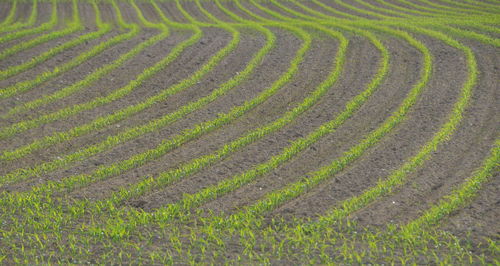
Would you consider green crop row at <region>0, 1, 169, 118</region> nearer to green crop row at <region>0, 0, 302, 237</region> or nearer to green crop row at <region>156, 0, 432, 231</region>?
green crop row at <region>0, 0, 302, 237</region>

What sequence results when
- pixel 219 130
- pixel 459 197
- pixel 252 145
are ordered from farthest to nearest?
pixel 219 130
pixel 252 145
pixel 459 197

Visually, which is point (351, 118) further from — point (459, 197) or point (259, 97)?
point (459, 197)

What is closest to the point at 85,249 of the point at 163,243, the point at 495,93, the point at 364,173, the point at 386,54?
the point at 163,243

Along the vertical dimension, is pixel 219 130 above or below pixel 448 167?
above

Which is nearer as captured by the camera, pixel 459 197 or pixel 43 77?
pixel 459 197

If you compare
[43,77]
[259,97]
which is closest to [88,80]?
[43,77]

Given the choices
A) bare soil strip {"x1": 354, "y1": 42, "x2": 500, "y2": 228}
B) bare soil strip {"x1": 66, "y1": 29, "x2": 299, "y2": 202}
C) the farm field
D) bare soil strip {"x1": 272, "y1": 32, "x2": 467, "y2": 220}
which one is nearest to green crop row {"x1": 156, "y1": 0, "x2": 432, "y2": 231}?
the farm field

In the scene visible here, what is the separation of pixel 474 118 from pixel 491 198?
3894 mm

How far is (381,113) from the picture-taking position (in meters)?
13.1

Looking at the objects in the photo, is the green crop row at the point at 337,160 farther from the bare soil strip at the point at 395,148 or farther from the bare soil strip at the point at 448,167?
the bare soil strip at the point at 448,167

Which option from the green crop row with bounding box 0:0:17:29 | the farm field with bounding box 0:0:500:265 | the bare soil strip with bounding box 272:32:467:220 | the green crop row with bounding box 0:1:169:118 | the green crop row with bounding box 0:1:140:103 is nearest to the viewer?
the farm field with bounding box 0:0:500:265

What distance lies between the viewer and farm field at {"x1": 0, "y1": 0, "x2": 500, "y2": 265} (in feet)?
27.0

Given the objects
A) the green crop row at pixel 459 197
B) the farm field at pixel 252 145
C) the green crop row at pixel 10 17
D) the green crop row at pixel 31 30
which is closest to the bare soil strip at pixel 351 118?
the farm field at pixel 252 145

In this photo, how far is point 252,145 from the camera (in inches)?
457
